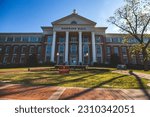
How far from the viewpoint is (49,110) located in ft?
14.0

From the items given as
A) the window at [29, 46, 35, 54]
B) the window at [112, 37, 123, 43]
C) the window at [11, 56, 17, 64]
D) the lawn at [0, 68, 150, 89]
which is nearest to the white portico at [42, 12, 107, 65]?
the window at [29, 46, 35, 54]

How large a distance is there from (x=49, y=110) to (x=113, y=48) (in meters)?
43.9

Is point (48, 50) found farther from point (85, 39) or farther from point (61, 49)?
point (85, 39)

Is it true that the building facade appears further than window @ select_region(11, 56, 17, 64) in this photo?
No

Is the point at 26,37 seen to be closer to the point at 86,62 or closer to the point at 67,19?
the point at 67,19

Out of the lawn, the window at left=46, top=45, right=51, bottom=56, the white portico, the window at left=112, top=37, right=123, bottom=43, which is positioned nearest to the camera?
the lawn

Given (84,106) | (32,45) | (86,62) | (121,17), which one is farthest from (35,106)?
(32,45)

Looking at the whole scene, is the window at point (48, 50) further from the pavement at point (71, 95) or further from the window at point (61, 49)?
the pavement at point (71, 95)

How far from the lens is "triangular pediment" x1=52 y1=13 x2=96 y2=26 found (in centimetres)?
3950

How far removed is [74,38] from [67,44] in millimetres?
6537

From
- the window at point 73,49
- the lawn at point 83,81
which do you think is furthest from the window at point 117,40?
the lawn at point 83,81

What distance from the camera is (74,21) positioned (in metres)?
40.0

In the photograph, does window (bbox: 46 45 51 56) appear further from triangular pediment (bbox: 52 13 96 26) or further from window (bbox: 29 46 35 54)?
triangular pediment (bbox: 52 13 96 26)

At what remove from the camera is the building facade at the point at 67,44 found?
39250 mm
